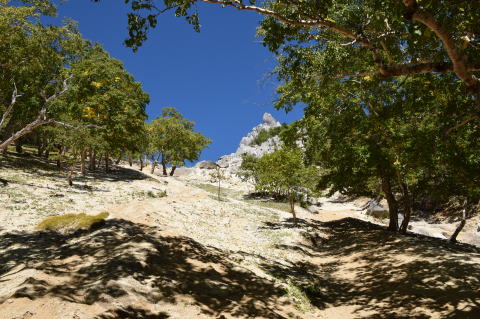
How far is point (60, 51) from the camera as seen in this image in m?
28.0

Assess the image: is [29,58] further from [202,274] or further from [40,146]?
[40,146]

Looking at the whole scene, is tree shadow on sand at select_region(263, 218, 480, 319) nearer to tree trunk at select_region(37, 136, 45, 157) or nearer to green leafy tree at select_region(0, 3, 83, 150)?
green leafy tree at select_region(0, 3, 83, 150)

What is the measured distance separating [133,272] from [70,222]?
24.4 ft

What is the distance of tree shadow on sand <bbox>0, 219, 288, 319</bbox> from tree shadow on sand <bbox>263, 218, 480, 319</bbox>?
2709 millimetres

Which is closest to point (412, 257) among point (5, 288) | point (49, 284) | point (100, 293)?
point (100, 293)

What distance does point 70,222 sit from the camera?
1428 cm

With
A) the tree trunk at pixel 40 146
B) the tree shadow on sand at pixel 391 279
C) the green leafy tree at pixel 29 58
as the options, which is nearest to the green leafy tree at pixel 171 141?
the tree trunk at pixel 40 146

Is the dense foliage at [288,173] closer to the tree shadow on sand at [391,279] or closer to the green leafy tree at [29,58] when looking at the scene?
the tree shadow on sand at [391,279]

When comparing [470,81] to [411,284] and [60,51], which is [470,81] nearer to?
[411,284]

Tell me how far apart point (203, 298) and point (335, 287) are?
6674 mm

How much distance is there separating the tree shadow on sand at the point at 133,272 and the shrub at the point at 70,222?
33.5 inches

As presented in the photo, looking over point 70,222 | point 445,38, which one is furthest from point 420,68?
point 70,222

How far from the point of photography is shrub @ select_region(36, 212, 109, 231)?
1380cm

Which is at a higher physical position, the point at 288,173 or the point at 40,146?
the point at 288,173
